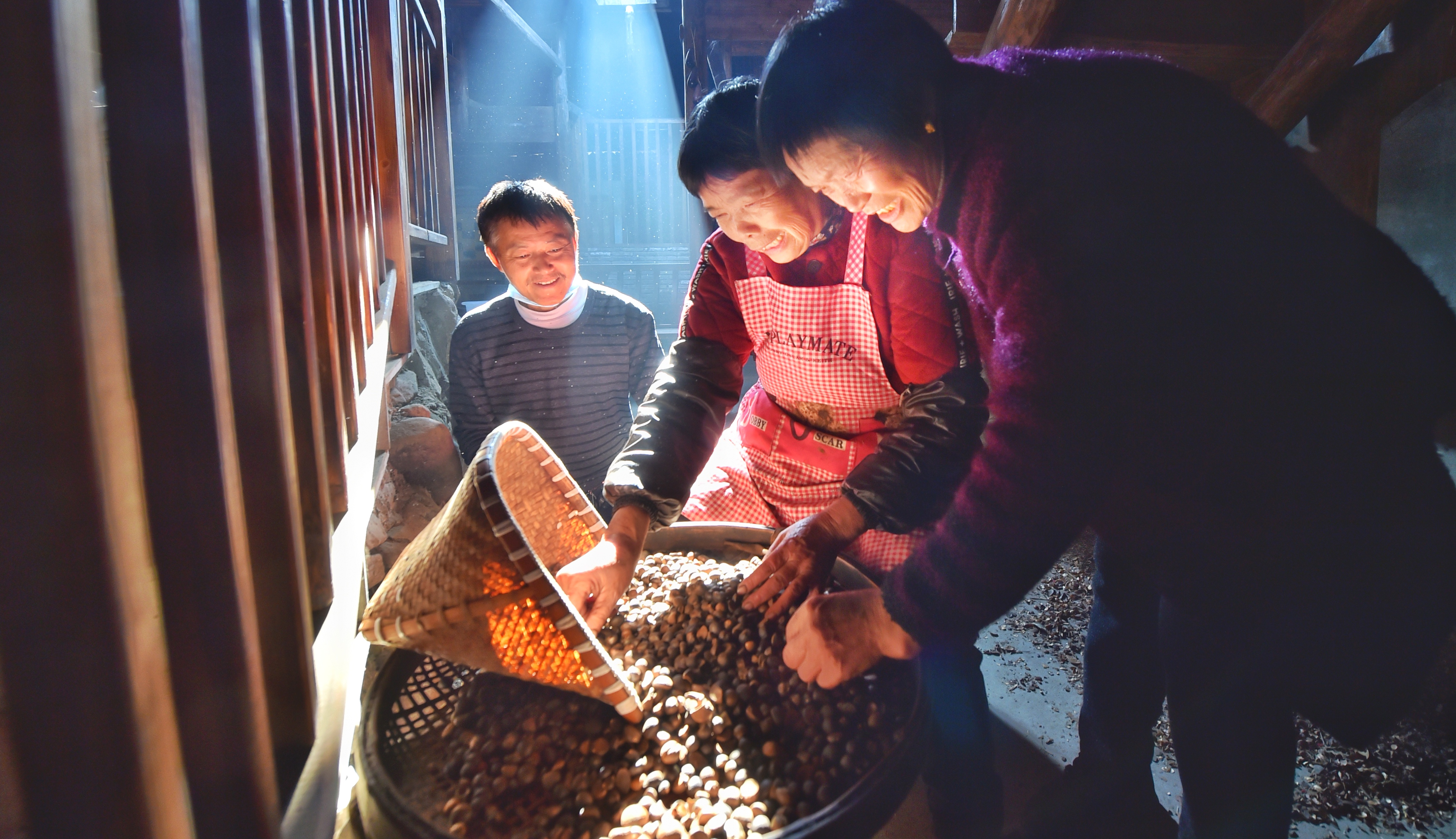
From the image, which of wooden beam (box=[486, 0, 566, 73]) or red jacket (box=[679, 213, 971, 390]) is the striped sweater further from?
wooden beam (box=[486, 0, 566, 73])

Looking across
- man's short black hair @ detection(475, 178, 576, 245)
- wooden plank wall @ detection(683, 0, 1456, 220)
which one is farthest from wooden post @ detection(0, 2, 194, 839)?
wooden plank wall @ detection(683, 0, 1456, 220)

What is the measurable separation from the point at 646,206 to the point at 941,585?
944cm

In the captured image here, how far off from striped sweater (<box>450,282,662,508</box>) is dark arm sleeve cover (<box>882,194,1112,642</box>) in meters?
2.12

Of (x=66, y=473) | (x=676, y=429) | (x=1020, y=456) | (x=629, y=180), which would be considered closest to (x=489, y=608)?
(x=66, y=473)

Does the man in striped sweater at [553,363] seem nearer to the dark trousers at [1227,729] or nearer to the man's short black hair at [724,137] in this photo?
the man's short black hair at [724,137]

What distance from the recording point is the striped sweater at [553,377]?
9.55 feet

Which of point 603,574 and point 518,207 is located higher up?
point 518,207

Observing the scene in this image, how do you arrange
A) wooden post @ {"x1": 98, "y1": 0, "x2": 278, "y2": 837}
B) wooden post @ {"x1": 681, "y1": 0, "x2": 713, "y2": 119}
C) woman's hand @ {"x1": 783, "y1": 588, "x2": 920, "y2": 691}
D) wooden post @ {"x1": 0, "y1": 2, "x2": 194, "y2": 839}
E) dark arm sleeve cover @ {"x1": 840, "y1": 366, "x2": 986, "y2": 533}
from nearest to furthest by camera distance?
wooden post @ {"x1": 0, "y1": 2, "x2": 194, "y2": 839} < wooden post @ {"x1": 98, "y1": 0, "x2": 278, "y2": 837} < woman's hand @ {"x1": 783, "y1": 588, "x2": 920, "y2": 691} < dark arm sleeve cover @ {"x1": 840, "y1": 366, "x2": 986, "y2": 533} < wooden post @ {"x1": 681, "y1": 0, "x2": 713, "y2": 119}

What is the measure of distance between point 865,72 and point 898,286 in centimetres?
55

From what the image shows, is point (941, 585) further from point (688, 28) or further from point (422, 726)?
point (688, 28)

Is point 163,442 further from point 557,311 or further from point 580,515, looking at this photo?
point 557,311

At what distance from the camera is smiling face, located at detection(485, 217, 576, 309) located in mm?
2691

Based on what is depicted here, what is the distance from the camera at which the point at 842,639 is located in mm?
1067

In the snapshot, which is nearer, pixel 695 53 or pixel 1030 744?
pixel 1030 744
